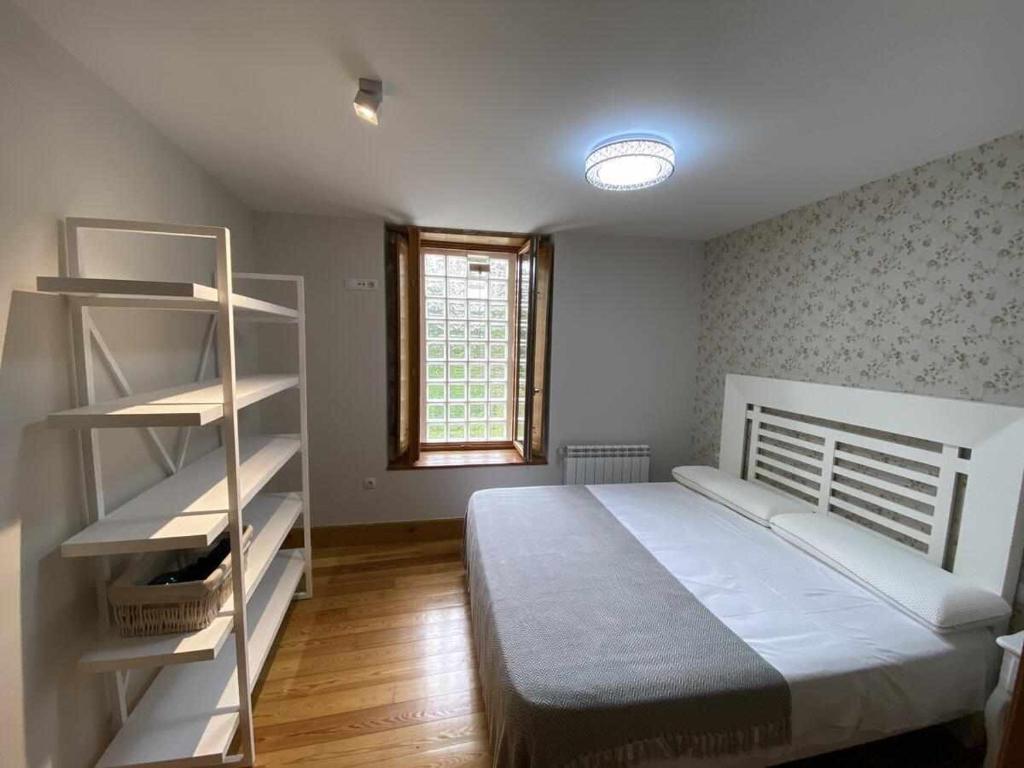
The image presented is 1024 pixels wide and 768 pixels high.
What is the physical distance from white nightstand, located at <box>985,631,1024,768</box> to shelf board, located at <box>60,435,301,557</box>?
8.15 ft

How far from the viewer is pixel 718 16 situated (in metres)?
1.00

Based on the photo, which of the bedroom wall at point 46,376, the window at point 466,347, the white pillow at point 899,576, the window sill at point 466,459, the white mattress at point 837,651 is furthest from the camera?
the window sill at point 466,459

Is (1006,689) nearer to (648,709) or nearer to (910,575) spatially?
(910,575)

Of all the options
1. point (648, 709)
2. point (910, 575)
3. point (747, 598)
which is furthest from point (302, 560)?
point (910, 575)

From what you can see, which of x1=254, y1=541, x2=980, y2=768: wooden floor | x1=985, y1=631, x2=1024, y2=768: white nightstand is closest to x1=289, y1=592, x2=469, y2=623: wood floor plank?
x1=254, y1=541, x2=980, y2=768: wooden floor

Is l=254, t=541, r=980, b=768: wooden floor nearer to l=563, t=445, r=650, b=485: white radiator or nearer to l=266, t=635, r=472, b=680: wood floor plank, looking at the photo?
l=266, t=635, r=472, b=680: wood floor plank

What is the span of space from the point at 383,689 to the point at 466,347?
7.26 ft

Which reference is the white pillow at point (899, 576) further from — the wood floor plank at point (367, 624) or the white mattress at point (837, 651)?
the wood floor plank at point (367, 624)

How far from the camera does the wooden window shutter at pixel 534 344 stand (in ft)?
9.62

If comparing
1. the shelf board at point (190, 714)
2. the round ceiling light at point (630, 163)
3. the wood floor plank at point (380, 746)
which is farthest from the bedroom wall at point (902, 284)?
the shelf board at point (190, 714)

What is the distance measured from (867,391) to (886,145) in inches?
41.8

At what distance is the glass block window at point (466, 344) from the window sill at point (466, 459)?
0.12 meters

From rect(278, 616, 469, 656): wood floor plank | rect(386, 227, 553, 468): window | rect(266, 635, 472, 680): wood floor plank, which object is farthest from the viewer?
rect(386, 227, 553, 468): window

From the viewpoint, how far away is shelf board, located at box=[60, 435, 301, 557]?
43.4 inches
